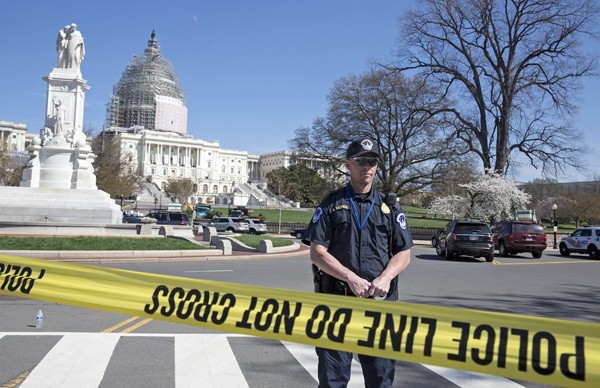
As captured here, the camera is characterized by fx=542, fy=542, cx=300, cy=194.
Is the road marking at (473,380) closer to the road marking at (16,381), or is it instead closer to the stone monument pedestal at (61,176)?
the road marking at (16,381)

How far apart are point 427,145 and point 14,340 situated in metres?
40.7

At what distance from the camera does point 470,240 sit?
22344mm

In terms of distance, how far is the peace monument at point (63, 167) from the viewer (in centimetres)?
2572

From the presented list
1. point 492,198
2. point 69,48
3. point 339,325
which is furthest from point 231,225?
point 339,325

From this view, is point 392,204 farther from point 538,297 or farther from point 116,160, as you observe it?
point 116,160

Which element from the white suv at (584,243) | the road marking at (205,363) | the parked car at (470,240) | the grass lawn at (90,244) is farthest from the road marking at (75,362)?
the white suv at (584,243)

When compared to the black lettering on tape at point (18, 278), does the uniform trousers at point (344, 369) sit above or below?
below

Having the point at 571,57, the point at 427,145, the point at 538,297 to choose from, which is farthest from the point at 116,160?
the point at 538,297

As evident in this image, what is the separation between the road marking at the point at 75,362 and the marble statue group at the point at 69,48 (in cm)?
2531

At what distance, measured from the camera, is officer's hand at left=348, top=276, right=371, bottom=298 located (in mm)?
3566

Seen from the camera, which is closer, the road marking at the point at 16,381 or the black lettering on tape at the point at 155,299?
the black lettering on tape at the point at 155,299

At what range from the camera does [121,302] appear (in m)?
4.09

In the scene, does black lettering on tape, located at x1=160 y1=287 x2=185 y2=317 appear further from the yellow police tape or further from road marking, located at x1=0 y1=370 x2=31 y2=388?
road marking, located at x1=0 y1=370 x2=31 y2=388

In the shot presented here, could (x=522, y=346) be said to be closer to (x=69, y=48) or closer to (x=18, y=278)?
(x=18, y=278)
